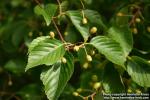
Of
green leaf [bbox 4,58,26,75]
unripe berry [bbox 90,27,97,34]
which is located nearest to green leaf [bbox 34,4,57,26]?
unripe berry [bbox 90,27,97,34]

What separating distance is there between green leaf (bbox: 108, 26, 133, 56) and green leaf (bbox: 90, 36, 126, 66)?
0.13 metres

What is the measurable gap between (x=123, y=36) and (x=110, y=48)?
237mm

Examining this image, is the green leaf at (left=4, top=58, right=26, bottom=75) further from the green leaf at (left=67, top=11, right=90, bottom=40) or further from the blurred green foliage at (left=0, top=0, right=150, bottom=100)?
the green leaf at (left=67, top=11, right=90, bottom=40)

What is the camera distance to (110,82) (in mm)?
1784

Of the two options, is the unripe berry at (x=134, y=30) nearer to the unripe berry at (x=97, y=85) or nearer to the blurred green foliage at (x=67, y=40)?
the blurred green foliage at (x=67, y=40)

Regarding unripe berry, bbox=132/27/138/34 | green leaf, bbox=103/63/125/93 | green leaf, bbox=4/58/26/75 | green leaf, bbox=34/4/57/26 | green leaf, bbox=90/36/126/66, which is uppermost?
green leaf, bbox=34/4/57/26

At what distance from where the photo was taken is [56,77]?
1.64m

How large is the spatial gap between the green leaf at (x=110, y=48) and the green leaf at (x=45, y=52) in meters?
0.16

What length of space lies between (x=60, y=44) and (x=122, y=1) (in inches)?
30.2

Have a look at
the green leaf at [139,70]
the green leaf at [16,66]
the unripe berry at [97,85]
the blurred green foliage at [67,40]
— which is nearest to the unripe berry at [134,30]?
the blurred green foliage at [67,40]

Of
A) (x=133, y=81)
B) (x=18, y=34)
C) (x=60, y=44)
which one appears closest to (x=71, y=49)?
(x=60, y=44)

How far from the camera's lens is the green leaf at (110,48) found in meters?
1.65

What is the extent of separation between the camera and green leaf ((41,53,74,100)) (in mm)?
1608

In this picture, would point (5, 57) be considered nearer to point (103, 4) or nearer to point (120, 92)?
point (103, 4)
